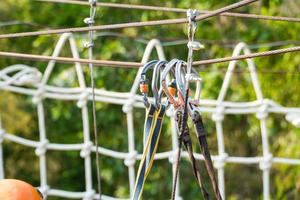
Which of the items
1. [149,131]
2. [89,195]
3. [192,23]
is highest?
[192,23]

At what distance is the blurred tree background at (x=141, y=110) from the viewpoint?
3.32m

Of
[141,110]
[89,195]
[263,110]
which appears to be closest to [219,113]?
[263,110]

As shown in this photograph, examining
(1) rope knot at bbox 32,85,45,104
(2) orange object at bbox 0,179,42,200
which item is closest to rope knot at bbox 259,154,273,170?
(1) rope knot at bbox 32,85,45,104

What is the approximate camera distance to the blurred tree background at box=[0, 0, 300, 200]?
10.9 ft

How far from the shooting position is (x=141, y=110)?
11.2ft

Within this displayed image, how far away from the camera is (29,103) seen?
12.1 ft

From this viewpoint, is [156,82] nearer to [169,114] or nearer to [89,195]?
[169,114]

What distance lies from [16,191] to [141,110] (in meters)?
2.11

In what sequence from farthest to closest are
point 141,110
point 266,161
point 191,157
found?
point 141,110
point 266,161
point 191,157

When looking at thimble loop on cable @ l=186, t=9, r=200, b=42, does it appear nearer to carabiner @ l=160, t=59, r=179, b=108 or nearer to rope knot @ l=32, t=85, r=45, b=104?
carabiner @ l=160, t=59, r=179, b=108

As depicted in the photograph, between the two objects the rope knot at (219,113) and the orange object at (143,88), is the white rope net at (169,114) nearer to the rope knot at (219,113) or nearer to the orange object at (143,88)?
the rope knot at (219,113)

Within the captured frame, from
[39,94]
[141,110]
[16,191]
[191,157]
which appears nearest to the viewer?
[191,157]

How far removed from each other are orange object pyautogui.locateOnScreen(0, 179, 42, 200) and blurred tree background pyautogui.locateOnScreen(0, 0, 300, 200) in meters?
1.83

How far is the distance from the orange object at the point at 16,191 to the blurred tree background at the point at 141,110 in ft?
6.02
